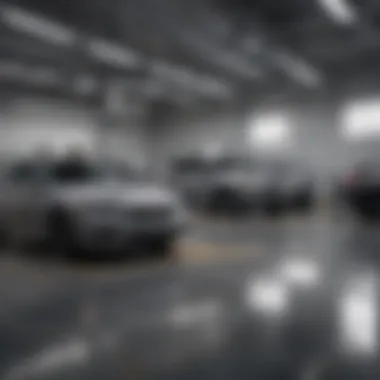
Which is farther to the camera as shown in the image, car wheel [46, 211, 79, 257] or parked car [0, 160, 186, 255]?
car wheel [46, 211, 79, 257]

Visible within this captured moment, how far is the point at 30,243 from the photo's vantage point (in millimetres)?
9883

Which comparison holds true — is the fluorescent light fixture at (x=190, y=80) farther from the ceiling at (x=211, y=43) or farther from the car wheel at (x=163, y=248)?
the car wheel at (x=163, y=248)

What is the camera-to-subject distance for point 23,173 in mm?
9062

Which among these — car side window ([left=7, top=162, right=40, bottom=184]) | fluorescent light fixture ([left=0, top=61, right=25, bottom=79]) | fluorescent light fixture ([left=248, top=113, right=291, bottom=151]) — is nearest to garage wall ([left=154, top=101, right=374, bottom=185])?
fluorescent light fixture ([left=248, top=113, right=291, bottom=151])

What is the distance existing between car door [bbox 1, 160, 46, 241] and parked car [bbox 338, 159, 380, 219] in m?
8.49

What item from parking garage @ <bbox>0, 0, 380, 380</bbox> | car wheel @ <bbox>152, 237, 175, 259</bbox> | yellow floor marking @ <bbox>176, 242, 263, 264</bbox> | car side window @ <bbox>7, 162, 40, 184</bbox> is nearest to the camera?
parking garage @ <bbox>0, 0, 380, 380</bbox>

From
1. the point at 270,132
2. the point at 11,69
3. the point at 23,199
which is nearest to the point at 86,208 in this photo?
the point at 23,199

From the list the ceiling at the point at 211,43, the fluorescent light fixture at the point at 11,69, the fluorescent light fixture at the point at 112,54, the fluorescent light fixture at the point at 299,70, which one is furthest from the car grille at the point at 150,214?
the fluorescent light fixture at the point at 11,69

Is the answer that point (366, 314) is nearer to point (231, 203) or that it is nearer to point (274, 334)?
point (274, 334)

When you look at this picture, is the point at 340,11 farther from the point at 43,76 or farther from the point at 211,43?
the point at 43,76

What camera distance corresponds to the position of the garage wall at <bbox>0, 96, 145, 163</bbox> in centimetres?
1753

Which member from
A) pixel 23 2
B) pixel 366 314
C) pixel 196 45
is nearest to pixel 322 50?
pixel 196 45

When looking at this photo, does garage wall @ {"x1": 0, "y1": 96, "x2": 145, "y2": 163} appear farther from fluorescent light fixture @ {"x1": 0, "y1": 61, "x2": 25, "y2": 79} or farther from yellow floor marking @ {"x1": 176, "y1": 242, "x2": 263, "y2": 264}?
yellow floor marking @ {"x1": 176, "y1": 242, "x2": 263, "y2": 264}

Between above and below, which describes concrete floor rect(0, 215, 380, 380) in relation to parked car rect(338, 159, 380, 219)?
below
